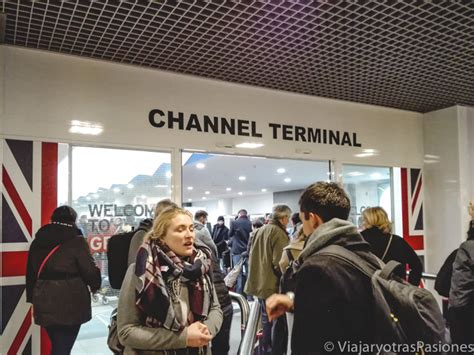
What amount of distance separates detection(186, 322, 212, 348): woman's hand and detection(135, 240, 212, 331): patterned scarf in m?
0.04

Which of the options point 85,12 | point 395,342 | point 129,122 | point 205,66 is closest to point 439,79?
point 205,66

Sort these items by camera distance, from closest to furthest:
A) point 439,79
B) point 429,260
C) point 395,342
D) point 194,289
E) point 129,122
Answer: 1. point 395,342
2. point 194,289
3. point 129,122
4. point 439,79
5. point 429,260

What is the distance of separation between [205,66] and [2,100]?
5.81ft

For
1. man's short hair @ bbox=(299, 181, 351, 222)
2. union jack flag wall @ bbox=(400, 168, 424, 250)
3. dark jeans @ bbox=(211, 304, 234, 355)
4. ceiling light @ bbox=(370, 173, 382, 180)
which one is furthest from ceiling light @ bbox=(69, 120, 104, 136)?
union jack flag wall @ bbox=(400, 168, 424, 250)

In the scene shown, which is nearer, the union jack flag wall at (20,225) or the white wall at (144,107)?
the union jack flag wall at (20,225)

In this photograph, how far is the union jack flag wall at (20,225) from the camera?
358 centimetres

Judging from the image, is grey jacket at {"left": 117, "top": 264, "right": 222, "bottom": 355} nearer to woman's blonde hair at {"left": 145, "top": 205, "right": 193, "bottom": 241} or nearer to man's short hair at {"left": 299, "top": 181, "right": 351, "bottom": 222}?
woman's blonde hair at {"left": 145, "top": 205, "right": 193, "bottom": 241}

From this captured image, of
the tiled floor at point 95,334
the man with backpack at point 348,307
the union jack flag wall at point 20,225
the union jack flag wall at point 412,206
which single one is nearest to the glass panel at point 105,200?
the tiled floor at point 95,334

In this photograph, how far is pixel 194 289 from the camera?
2143 millimetres

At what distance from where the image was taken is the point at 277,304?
1.56 metres

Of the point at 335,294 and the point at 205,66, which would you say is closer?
the point at 335,294

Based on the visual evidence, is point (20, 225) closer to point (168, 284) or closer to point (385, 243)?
point (168, 284)

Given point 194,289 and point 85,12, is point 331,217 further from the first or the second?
point 85,12

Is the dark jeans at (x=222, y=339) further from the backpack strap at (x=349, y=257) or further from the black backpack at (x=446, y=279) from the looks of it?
the backpack strap at (x=349, y=257)
